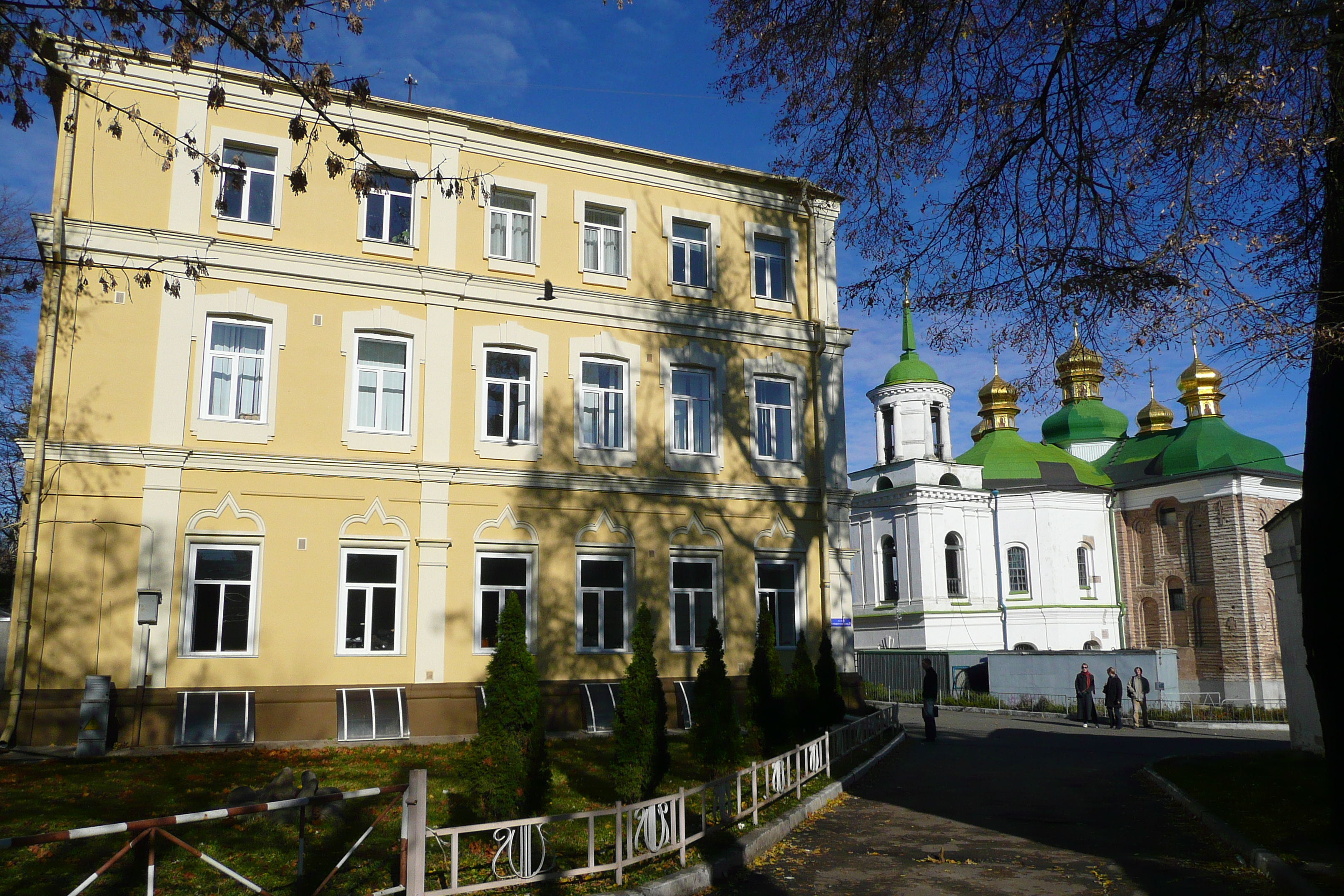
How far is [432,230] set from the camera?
2006 cm

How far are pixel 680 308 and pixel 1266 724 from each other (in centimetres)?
2359

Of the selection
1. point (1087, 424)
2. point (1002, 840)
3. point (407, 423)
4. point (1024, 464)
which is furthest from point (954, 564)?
point (1002, 840)

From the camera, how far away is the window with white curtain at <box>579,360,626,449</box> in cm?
2116

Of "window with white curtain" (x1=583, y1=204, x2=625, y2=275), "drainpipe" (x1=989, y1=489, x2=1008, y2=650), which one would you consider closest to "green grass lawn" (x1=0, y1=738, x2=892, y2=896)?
"window with white curtain" (x1=583, y1=204, x2=625, y2=275)

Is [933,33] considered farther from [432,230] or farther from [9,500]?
[9,500]

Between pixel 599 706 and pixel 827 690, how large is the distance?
4548mm

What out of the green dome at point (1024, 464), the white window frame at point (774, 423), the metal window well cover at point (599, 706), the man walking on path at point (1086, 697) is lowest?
the man walking on path at point (1086, 697)

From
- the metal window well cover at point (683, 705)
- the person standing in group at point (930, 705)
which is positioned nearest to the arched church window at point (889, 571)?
the person standing in group at point (930, 705)

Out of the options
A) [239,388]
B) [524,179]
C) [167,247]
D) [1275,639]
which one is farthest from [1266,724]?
[167,247]

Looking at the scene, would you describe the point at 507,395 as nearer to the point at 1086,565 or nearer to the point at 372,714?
the point at 372,714

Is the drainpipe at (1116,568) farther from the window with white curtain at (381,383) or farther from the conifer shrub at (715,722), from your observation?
the conifer shrub at (715,722)

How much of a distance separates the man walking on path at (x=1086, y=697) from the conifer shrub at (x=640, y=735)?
21986 mm

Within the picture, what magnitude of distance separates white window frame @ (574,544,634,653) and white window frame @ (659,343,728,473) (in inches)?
90.2

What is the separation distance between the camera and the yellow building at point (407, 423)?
17234 millimetres
